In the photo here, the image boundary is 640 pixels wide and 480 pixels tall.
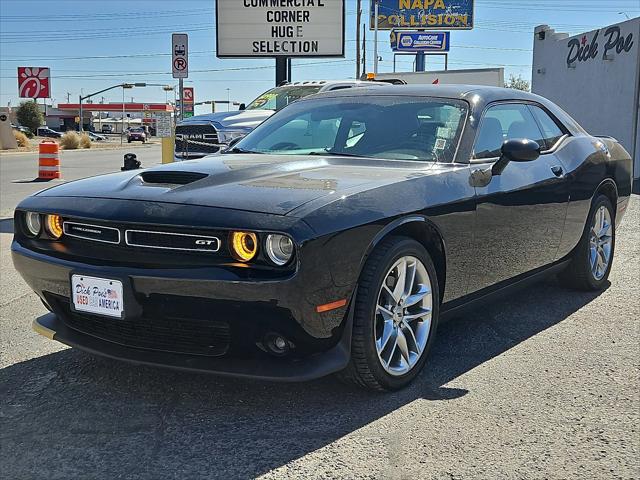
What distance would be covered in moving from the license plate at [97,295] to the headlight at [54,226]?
0.35m

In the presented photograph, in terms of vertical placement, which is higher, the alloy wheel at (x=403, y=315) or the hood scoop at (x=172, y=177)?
the hood scoop at (x=172, y=177)

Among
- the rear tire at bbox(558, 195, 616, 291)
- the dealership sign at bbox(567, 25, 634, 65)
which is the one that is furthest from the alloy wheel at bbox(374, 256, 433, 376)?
the dealership sign at bbox(567, 25, 634, 65)

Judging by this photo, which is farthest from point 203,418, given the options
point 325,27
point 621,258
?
point 325,27

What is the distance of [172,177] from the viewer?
12.0ft

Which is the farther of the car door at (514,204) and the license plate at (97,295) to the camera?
the car door at (514,204)

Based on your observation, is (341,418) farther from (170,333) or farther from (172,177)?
(172,177)

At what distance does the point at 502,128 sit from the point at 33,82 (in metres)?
20.7

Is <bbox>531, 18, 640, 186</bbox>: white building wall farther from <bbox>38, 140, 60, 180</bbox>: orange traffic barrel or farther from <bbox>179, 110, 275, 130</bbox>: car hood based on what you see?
<bbox>38, 140, 60, 180</bbox>: orange traffic barrel

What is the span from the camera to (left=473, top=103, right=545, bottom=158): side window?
14.2ft

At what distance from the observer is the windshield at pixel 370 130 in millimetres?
4215

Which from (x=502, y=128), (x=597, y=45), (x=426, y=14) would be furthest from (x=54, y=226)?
(x=426, y=14)

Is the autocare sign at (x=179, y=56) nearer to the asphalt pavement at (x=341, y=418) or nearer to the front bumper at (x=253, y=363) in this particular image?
the asphalt pavement at (x=341, y=418)

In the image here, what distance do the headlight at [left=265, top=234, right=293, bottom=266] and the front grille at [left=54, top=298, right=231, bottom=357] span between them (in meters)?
0.35

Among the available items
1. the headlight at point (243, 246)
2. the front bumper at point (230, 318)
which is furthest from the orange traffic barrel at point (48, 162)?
the headlight at point (243, 246)
